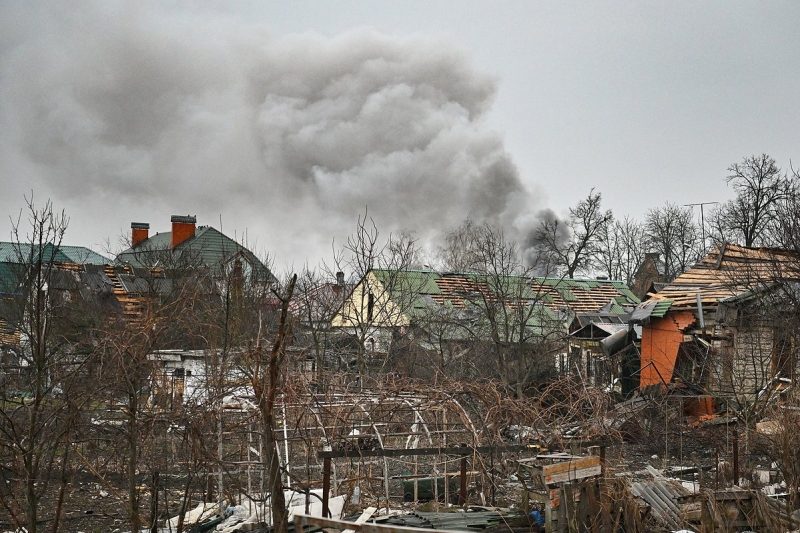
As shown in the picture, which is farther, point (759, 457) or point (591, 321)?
point (591, 321)

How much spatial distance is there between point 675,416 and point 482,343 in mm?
7512

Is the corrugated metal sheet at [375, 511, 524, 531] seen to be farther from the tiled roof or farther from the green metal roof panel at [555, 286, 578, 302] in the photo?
the green metal roof panel at [555, 286, 578, 302]

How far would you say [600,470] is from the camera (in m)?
9.96

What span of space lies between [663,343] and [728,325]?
3.89 meters

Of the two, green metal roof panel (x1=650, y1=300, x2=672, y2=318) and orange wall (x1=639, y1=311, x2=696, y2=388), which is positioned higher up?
green metal roof panel (x1=650, y1=300, x2=672, y2=318)

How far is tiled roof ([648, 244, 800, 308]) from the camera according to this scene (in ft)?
64.1

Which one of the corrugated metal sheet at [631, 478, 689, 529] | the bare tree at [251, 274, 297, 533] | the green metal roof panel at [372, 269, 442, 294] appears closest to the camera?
the bare tree at [251, 274, 297, 533]

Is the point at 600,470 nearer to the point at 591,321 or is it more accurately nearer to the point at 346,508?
the point at 346,508

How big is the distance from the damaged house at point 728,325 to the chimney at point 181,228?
29.7 m

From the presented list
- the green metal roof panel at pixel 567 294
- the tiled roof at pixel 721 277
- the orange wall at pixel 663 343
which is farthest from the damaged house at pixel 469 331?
the tiled roof at pixel 721 277

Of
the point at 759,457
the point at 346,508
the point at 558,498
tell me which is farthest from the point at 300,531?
the point at 759,457

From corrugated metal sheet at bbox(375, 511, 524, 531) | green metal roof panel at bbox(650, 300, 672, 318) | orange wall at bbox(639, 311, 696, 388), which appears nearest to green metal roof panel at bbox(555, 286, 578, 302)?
orange wall at bbox(639, 311, 696, 388)

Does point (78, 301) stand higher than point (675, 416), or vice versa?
point (78, 301)

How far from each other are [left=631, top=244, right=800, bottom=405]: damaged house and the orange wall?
30 millimetres
